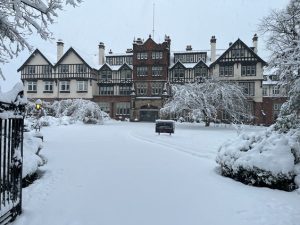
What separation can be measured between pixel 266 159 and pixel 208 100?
25803 mm

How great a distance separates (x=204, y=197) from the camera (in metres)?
6.61

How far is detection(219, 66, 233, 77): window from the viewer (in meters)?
44.9

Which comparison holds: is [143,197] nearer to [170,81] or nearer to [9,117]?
[9,117]

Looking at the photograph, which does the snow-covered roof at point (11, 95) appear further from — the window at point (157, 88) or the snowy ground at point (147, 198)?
the window at point (157, 88)

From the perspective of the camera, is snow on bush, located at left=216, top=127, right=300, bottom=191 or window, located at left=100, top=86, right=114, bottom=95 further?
window, located at left=100, top=86, right=114, bottom=95

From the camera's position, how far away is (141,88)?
4884 centimetres

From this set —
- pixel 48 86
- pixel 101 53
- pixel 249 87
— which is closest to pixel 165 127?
pixel 249 87

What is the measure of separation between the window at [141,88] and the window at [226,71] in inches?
458

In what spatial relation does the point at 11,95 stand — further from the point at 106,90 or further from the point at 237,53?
the point at 106,90

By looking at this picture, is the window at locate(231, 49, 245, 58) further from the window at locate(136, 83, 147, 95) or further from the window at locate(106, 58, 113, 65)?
the window at locate(106, 58, 113, 65)

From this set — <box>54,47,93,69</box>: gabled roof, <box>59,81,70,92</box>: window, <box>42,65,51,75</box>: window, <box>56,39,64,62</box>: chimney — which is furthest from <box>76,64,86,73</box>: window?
<box>42,65,51,75</box>: window

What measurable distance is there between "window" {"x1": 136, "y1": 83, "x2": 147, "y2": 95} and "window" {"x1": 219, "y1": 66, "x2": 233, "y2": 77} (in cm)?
1164

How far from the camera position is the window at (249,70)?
145 feet

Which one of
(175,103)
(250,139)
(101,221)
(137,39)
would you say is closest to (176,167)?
(250,139)
